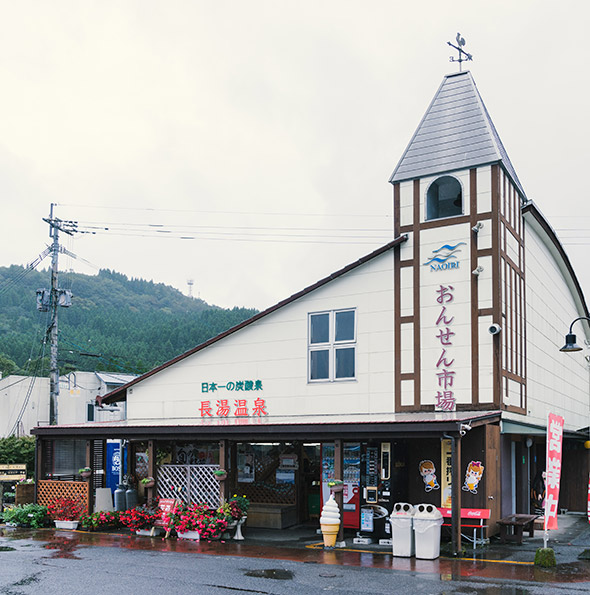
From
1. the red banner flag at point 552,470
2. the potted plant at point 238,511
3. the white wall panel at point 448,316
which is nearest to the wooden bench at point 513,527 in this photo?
the red banner flag at point 552,470

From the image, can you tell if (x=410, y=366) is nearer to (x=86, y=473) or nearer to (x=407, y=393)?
(x=407, y=393)

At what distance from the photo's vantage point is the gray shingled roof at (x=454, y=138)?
16.2 metres

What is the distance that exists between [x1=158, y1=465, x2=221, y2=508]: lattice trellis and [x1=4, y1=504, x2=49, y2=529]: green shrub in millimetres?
2990

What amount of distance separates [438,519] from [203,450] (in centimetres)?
772

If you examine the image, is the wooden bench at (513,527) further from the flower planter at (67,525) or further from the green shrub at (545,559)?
the flower planter at (67,525)

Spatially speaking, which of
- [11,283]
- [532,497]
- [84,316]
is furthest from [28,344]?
[532,497]

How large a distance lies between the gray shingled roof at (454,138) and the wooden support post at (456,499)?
636 cm

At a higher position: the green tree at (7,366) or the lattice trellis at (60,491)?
the green tree at (7,366)

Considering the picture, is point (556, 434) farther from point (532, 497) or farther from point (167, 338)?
point (167, 338)

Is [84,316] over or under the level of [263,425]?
over

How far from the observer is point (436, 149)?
16906mm

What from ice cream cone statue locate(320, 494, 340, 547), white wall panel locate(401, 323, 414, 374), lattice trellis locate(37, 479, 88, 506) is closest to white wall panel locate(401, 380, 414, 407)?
white wall panel locate(401, 323, 414, 374)

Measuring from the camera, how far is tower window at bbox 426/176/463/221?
1662 cm

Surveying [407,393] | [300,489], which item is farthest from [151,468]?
[407,393]
